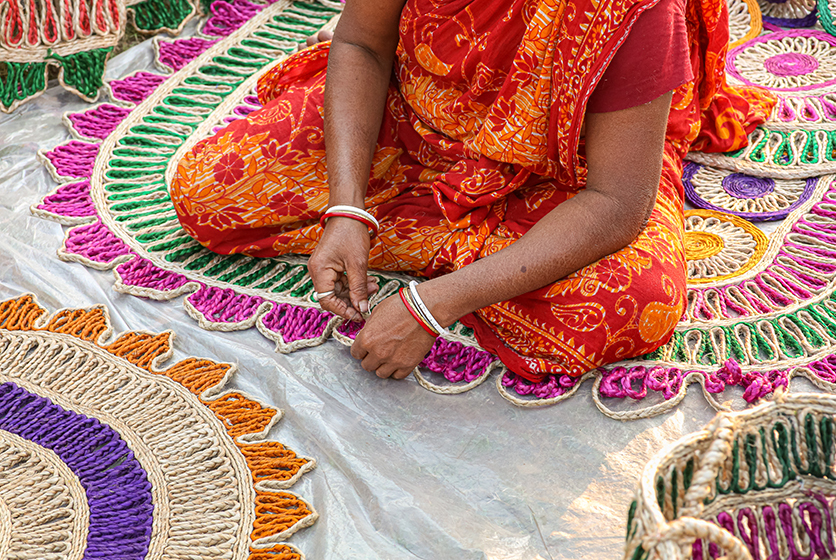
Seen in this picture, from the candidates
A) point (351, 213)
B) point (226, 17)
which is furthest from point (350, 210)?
point (226, 17)

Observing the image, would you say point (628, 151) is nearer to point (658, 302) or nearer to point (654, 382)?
point (658, 302)

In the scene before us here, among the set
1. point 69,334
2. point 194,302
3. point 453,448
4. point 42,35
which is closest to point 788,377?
point 453,448

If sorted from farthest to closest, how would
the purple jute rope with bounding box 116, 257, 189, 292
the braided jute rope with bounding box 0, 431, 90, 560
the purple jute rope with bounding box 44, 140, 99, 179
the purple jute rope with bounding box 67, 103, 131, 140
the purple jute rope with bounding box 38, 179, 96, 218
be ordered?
the purple jute rope with bounding box 67, 103, 131, 140 < the purple jute rope with bounding box 44, 140, 99, 179 < the purple jute rope with bounding box 38, 179, 96, 218 < the purple jute rope with bounding box 116, 257, 189, 292 < the braided jute rope with bounding box 0, 431, 90, 560

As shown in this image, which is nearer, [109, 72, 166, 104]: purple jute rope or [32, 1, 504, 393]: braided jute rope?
[32, 1, 504, 393]: braided jute rope

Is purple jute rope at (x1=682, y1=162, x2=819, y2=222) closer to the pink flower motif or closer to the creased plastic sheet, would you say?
the creased plastic sheet

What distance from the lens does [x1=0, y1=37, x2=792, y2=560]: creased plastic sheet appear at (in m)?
1.16

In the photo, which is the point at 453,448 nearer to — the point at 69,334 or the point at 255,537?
the point at 255,537

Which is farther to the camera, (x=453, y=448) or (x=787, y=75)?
(x=787, y=75)

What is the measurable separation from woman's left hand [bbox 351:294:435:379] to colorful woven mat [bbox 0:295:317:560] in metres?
0.20

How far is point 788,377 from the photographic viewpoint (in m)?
1.35

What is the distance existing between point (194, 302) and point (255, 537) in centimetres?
61

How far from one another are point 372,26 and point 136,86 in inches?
40.7

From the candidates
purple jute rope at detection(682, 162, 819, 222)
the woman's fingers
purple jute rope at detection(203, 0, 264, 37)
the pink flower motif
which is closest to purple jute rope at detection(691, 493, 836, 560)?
the woman's fingers

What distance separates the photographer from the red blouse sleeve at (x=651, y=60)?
1147 millimetres
